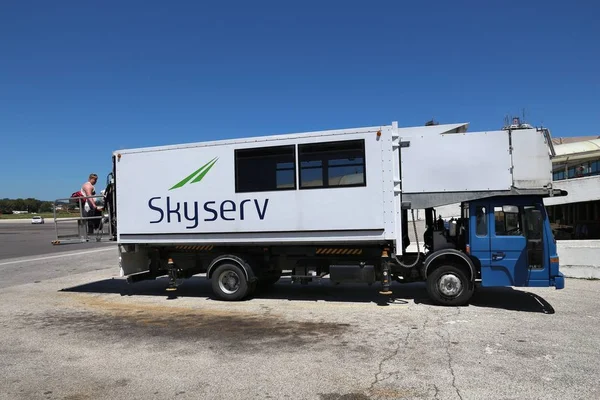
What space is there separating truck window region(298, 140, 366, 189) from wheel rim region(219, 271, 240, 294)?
2420 mm

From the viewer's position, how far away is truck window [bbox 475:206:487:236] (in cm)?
813

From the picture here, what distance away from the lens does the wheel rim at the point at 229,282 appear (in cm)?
934

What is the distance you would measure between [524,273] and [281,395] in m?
5.34

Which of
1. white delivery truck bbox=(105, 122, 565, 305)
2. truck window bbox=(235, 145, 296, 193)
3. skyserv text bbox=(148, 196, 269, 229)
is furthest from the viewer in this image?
skyserv text bbox=(148, 196, 269, 229)

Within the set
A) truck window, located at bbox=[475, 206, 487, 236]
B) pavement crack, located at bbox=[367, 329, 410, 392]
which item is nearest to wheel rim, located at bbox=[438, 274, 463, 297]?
truck window, located at bbox=[475, 206, 487, 236]

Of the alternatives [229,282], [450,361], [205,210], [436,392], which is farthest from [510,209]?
[205,210]

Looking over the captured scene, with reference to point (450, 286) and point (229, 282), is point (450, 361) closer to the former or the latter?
point (450, 286)

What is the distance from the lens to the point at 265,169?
28.9ft

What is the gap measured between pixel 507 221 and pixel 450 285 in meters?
1.50

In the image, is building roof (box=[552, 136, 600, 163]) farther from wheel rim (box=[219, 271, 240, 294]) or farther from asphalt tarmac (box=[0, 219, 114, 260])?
asphalt tarmac (box=[0, 219, 114, 260])

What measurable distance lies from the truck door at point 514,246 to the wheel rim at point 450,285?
1.42ft

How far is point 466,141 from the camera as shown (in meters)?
8.08

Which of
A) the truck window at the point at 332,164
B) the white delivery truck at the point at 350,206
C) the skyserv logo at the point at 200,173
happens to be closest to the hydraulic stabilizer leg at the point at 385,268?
the white delivery truck at the point at 350,206

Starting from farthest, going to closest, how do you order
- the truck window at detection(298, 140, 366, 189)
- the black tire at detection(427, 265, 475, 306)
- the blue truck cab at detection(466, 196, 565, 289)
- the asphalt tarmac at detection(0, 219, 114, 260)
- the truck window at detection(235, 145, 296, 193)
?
the asphalt tarmac at detection(0, 219, 114, 260) < the truck window at detection(235, 145, 296, 193) < the truck window at detection(298, 140, 366, 189) < the black tire at detection(427, 265, 475, 306) < the blue truck cab at detection(466, 196, 565, 289)
